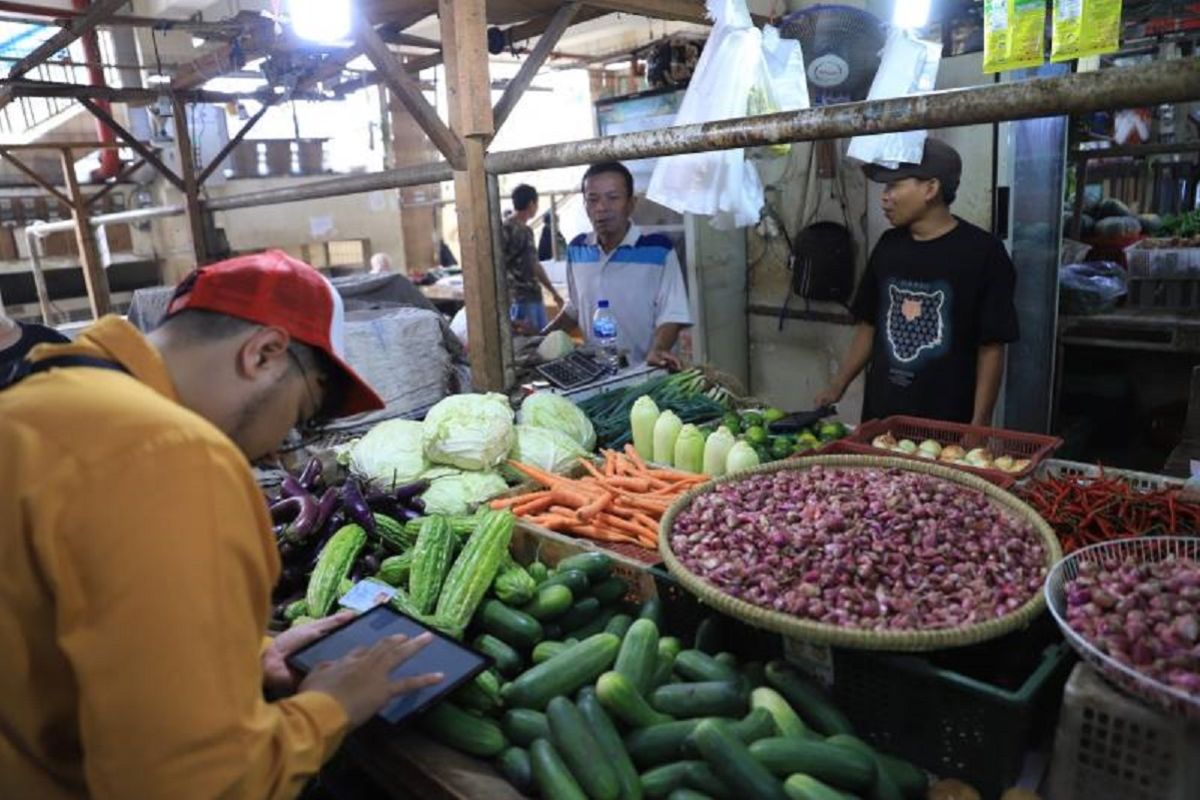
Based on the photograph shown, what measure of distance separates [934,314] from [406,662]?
2892 millimetres

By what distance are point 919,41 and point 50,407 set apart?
13.6 feet

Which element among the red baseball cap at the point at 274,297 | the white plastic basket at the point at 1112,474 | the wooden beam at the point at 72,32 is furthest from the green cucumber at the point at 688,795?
the wooden beam at the point at 72,32

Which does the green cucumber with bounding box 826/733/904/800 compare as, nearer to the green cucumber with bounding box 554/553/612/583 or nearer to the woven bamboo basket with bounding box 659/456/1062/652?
the woven bamboo basket with bounding box 659/456/1062/652

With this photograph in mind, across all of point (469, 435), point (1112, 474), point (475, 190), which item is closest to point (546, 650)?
point (469, 435)

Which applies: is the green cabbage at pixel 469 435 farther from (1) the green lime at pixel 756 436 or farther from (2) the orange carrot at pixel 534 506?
(1) the green lime at pixel 756 436

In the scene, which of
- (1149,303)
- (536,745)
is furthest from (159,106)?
(1149,303)

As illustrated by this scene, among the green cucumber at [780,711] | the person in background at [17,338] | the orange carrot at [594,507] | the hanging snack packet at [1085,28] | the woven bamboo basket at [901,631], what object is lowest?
the green cucumber at [780,711]

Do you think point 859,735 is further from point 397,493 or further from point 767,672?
point 397,493

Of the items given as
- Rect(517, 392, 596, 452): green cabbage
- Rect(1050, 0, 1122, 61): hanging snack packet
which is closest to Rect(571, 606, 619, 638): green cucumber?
Rect(517, 392, 596, 452): green cabbage

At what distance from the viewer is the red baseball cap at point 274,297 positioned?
1.44 m

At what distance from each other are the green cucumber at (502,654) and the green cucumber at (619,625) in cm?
25

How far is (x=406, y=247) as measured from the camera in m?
14.6

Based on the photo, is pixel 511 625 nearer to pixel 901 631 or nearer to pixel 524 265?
pixel 901 631

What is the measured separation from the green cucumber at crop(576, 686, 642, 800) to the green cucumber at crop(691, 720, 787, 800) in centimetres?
16
